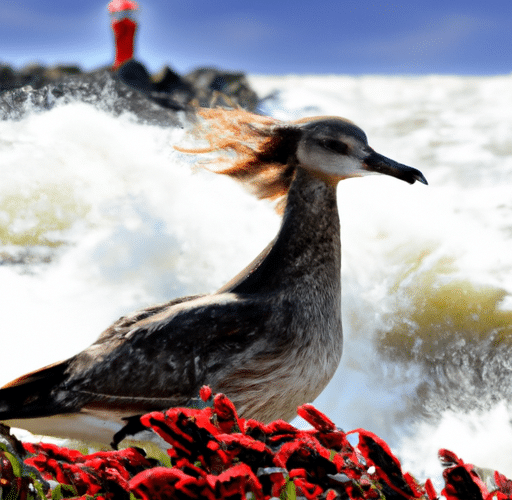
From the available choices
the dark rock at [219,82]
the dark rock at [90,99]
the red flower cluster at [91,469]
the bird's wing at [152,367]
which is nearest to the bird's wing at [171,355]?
the bird's wing at [152,367]

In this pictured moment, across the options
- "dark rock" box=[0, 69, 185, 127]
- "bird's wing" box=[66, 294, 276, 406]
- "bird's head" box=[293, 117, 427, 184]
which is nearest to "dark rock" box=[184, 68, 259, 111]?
"dark rock" box=[0, 69, 185, 127]

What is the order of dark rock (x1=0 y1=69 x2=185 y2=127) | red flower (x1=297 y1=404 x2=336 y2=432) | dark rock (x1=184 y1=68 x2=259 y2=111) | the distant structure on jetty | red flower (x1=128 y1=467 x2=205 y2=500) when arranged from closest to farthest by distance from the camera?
1. red flower (x1=128 y1=467 x2=205 y2=500)
2. red flower (x1=297 y1=404 x2=336 y2=432)
3. dark rock (x1=0 y1=69 x2=185 y2=127)
4. the distant structure on jetty
5. dark rock (x1=184 y1=68 x2=259 y2=111)

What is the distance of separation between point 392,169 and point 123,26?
10.2 m

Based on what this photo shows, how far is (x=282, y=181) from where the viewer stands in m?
3.19

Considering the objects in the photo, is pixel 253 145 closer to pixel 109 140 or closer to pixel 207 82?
pixel 109 140

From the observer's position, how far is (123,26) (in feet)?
39.0

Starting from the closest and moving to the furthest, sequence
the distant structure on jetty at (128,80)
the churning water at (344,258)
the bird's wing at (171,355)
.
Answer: the bird's wing at (171,355), the churning water at (344,258), the distant structure on jetty at (128,80)

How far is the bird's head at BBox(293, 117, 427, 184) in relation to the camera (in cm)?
289

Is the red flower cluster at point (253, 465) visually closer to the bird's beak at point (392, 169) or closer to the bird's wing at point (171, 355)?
the bird's wing at point (171, 355)

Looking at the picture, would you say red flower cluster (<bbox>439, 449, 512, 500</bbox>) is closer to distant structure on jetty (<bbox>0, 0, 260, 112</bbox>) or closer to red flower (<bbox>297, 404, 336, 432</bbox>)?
red flower (<bbox>297, 404, 336, 432</bbox>)

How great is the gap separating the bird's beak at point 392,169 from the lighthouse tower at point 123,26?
9.70 meters

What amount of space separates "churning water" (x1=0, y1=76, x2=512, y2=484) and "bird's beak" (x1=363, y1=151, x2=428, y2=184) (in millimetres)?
1189

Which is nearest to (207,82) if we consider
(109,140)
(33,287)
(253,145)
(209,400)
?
(109,140)

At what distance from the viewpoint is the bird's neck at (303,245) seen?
9.68 feet
